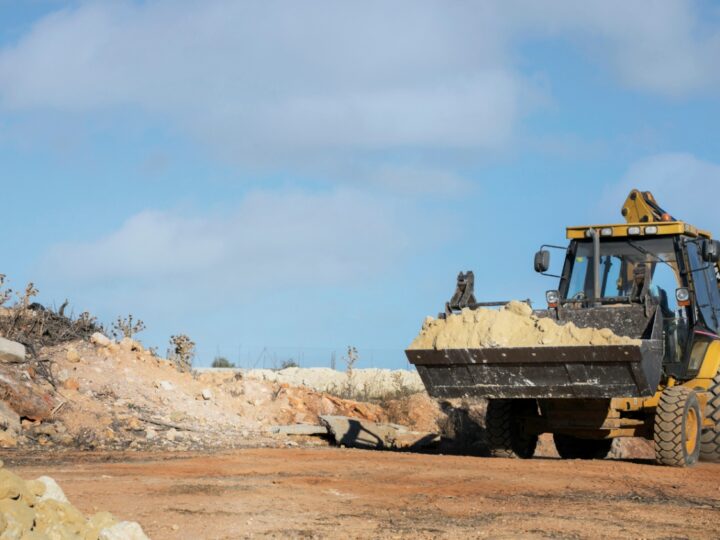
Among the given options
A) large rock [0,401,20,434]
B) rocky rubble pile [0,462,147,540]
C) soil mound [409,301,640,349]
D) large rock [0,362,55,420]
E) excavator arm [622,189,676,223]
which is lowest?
rocky rubble pile [0,462,147,540]

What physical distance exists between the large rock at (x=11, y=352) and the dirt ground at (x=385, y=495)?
3649mm

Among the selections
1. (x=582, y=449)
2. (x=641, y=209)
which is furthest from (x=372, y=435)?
(x=641, y=209)

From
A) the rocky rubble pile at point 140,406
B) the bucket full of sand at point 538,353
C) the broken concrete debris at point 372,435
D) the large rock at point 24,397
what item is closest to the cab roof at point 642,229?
the bucket full of sand at point 538,353

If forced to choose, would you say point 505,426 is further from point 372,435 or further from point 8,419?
point 8,419

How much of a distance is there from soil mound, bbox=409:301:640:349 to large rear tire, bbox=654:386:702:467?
1.14 meters

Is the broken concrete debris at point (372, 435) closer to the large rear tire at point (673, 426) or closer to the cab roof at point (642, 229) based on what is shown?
the cab roof at point (642, 229)

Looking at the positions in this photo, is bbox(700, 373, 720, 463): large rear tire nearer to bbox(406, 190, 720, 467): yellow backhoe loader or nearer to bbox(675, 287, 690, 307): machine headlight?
bbox(406, 190, 720, 467): yellow backhoe loader

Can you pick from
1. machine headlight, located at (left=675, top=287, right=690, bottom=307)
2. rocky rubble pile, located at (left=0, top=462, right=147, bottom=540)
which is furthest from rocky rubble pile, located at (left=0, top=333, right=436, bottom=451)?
rocky rubble pile, located at (left=0, top=462, right=147, bottom=540)

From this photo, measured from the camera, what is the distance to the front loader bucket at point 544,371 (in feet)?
37.9

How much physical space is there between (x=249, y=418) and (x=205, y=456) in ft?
15.9

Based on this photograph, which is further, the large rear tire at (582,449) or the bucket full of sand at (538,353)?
the large rear tire at (582,449)

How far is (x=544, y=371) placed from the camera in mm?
11938

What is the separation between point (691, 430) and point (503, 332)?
273cm

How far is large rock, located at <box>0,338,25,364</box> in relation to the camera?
51.6 ft
